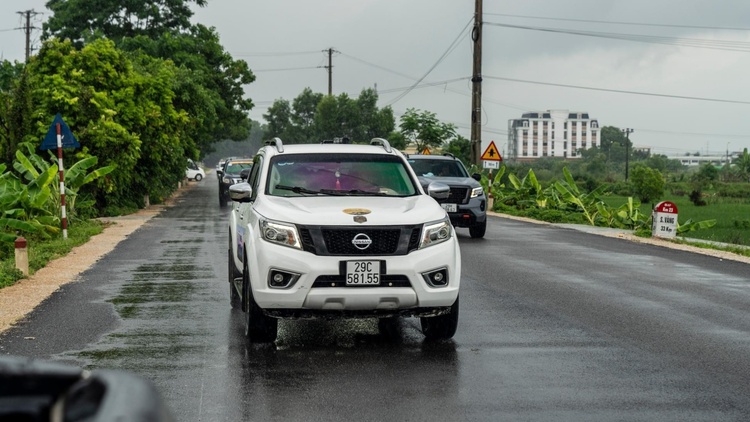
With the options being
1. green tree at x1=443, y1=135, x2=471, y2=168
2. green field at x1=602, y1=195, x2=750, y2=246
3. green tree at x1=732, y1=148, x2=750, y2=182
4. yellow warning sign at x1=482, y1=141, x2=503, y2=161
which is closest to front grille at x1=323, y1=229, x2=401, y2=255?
green field at x1=602, y1=195, x2=750, y2=246

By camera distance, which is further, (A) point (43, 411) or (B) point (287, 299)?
(B) point (287, 299)

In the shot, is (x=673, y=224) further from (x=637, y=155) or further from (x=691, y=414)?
(x=637, y=155)

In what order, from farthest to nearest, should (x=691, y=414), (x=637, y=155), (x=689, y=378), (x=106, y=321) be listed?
(x=637, y=155)
(x=106, y=321)
(x=689, y=378)
(x=691, y=414)

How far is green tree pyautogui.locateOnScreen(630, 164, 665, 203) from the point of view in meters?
67.8

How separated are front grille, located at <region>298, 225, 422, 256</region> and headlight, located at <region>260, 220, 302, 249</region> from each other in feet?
0.20

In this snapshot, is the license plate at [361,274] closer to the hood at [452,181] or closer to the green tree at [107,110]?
the hood at [452,181]

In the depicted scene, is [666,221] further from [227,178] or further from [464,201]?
[227,178]

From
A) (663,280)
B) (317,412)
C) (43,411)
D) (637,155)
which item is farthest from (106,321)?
(637,155)

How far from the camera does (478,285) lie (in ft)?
44.7

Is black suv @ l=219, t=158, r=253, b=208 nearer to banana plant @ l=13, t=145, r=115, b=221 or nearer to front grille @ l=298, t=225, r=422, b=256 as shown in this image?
banana plant @ l=13, t=145, r=115, b=221

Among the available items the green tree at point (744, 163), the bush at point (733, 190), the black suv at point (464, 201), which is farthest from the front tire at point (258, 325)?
the green tree at point (744, 163)

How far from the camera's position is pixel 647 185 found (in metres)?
67.6

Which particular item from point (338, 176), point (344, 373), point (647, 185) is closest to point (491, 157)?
point (338, 176)

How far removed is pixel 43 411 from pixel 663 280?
13.5 metres
